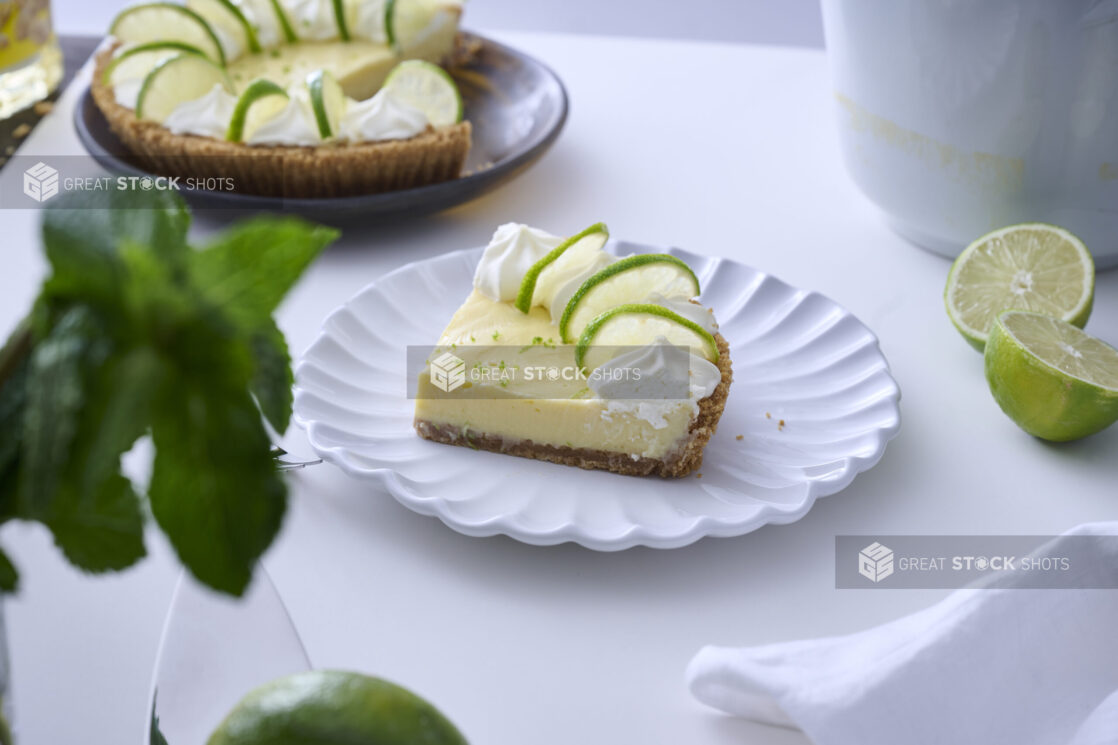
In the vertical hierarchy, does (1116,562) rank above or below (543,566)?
above

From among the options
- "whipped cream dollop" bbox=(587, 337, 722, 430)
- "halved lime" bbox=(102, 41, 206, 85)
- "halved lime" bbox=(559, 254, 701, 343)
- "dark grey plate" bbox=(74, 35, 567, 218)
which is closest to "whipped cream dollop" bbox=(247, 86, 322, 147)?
"dark grey plate" bbox=(74, 35, 567, 218)

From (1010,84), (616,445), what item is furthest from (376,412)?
(1010,84)

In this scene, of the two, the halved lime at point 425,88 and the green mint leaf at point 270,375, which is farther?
the halved lime at point 425,88

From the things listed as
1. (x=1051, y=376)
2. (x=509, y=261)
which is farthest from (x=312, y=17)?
(x=1051, y=376)

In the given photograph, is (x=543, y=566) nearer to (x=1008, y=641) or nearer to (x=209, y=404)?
(x=1008, y=641)

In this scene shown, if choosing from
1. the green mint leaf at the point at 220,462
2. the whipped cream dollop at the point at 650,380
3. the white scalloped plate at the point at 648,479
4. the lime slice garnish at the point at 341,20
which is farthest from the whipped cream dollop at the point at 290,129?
the green mint leaf at the point at 220,462

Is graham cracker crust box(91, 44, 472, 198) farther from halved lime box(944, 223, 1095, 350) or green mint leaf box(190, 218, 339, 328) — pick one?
green mint leaf box(190, 218, 339, 328)

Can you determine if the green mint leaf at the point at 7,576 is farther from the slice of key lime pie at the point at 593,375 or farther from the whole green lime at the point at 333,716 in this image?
the slice of key lime pie at the point at 593,375
